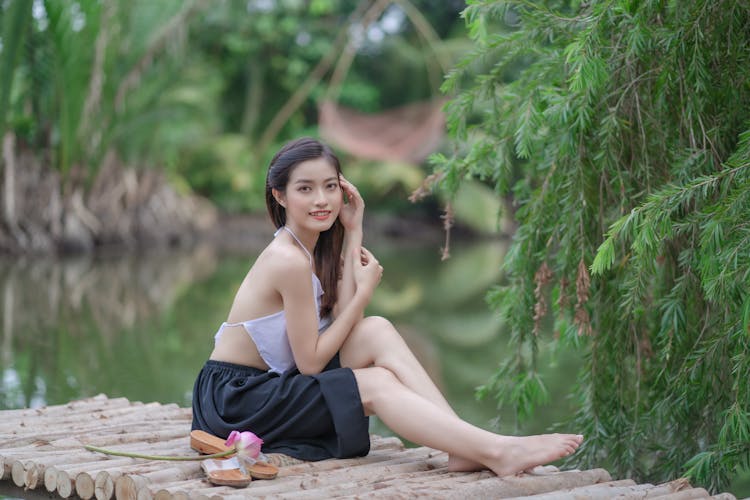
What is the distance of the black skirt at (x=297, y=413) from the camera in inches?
95.9

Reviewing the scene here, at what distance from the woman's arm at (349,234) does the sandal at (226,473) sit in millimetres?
557

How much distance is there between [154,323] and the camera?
21.3 feet

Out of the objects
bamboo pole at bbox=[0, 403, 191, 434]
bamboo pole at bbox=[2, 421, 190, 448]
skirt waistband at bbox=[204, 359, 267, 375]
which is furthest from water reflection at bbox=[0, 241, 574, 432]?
skirt waistband at bbox=[204, 359, 267, 375]

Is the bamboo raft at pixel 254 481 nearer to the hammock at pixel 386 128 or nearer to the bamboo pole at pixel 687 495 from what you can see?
the bamboo pole at pixel 687 495

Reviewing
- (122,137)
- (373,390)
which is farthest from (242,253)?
(373,390)

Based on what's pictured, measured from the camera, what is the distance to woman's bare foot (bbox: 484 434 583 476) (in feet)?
7.45

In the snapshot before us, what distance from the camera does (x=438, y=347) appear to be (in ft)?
19.1

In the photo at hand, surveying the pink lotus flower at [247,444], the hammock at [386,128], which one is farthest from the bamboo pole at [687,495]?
the hammock at [386,128]

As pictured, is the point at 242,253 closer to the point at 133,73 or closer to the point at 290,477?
the point at 133,73

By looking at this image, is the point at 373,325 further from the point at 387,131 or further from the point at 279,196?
the point at 387,131

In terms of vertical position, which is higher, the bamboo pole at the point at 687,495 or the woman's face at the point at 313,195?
the woman's face at the point at 313,195

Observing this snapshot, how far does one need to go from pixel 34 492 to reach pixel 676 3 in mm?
1915

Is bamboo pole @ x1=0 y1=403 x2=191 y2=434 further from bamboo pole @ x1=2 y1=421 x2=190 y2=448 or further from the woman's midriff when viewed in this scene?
the woman's midriff

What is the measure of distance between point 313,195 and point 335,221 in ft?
0.59
